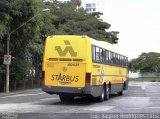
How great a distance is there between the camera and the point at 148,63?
14812 centimetres

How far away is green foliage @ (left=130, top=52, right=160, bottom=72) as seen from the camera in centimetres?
14700

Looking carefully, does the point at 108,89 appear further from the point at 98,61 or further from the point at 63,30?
the point at 63,30

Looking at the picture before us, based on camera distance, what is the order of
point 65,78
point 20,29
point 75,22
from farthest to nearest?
point 75,22
point 20,29
point 65,78

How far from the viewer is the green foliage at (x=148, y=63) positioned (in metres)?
147

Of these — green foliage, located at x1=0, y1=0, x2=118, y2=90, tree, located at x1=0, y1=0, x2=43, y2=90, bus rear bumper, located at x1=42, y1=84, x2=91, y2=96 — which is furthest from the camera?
green foliage, located at x1=0, y1=0, x2=118, y2=90

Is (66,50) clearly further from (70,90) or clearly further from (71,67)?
(70,90)

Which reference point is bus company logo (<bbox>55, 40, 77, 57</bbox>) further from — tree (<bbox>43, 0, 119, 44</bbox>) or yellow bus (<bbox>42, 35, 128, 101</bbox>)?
tree (<bbox>43, 0, 119, 44</bbox>)

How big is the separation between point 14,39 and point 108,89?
1521cm

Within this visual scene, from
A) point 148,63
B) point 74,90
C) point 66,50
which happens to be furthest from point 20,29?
point 148,63

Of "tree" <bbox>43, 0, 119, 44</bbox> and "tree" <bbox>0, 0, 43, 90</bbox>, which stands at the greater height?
"tree" <bbox>43, 0, 119, 44</bbox>

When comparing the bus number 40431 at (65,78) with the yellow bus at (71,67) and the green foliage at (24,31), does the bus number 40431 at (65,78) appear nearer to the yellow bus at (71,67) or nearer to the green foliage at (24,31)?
the yellow bus at (71,67)

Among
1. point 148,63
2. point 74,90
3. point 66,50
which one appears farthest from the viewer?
point 148,63

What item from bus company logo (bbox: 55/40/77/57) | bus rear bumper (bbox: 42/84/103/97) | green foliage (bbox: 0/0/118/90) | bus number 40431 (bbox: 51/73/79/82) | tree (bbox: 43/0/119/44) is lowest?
bus rear bumper (bbox: 42/84/103/97)

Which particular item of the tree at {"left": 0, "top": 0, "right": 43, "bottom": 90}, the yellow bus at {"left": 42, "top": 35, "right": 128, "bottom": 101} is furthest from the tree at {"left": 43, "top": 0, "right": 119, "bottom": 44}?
the yellow bus at {"left": 42, "top": 35, "right": 128, "bottom": 101}
